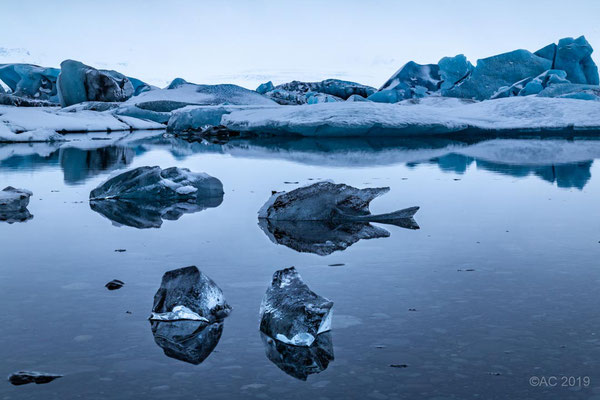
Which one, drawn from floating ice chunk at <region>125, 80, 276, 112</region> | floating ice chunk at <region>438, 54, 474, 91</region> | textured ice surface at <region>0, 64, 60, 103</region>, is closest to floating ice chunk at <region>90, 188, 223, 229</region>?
floating ice chunk at <region>125, 80, 276, 112</region>

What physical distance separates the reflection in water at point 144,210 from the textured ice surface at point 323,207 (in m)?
0.67

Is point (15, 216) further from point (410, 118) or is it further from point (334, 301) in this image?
point (410, 118)

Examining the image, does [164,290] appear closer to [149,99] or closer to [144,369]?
[144,369]

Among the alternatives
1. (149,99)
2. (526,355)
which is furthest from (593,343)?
(149,99)

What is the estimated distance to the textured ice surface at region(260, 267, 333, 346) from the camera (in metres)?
1.76

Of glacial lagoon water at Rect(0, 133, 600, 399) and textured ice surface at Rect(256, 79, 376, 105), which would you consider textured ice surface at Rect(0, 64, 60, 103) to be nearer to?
textured ice surface at Rect(256, 79, 376, 105)

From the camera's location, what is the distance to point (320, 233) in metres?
3.43

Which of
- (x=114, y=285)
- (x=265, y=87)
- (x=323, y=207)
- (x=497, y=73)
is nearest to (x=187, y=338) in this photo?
(x=114, y=285)

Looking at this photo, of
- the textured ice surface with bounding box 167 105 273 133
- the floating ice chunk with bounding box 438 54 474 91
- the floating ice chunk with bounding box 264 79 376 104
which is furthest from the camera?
the floating ice chunk with bounding box 264 79 376 104

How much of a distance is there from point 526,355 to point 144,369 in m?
0.96

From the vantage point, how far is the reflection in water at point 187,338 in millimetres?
1684

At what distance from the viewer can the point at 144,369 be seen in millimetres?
1567

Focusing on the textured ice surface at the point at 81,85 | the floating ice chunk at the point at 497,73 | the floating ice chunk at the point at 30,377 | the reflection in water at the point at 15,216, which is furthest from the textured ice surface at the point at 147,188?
the textured ice surface at the point at 81,85

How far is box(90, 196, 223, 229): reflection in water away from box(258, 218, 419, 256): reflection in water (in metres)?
0.68
